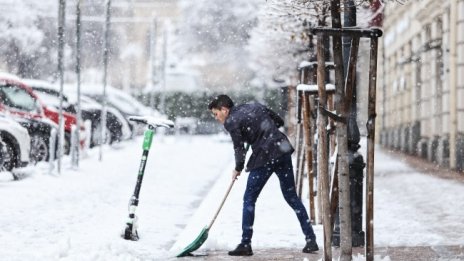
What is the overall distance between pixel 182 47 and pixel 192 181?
3484cm

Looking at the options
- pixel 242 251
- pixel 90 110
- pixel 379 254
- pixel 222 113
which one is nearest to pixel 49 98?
pixel 90 110

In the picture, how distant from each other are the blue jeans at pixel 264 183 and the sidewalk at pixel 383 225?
0.24 metres

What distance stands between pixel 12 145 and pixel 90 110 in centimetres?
1180

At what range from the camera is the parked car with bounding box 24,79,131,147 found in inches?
985

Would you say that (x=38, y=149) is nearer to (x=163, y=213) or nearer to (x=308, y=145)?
(x=163, y=213)

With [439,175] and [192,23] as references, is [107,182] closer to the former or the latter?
[439,175]

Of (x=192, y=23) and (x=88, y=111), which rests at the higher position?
(x=192, y=23)

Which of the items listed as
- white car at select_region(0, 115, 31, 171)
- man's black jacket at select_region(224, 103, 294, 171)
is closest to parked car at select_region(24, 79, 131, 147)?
white car at select_region(0, 115, 31, 171)

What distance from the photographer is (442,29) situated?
80.6 ft

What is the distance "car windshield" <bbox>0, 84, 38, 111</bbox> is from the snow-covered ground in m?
1.28

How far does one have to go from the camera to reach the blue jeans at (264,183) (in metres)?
8.80

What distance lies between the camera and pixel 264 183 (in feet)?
29.1

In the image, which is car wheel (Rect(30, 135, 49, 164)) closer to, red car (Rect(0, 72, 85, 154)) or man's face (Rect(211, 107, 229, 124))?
red car (Rect(0, 72, 85, 154))

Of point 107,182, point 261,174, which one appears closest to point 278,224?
point 261,174
